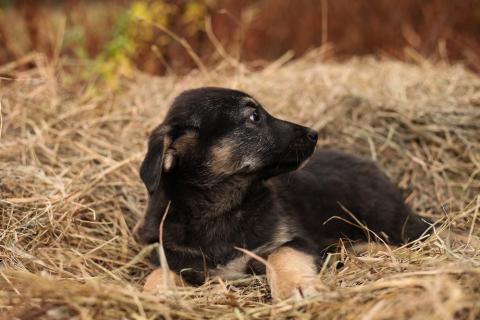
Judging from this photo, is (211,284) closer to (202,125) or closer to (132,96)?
(202,125)

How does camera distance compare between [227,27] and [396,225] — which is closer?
[396,225]

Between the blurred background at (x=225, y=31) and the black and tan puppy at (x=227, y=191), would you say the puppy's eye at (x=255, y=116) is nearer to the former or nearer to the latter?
the black and tan puppy at (x=227, y=191)

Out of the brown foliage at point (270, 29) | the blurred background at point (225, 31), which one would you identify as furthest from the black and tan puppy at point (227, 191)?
the brown foliage at point (270, 29)

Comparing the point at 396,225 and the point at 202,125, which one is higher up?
the point at 202,125

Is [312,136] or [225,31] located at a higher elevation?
[312,136]

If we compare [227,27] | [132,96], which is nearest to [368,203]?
[132,96]

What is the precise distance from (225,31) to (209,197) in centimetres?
659

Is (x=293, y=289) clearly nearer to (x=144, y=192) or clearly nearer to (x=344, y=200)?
(x=344, y=200)

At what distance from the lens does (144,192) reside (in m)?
5.15

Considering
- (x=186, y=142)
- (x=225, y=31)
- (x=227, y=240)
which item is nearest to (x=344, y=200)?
(x=227, y=240)

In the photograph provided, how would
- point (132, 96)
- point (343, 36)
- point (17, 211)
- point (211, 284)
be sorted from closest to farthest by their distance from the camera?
point (211, 284)
point (17, 211)
point (132, 96)
point (343, 36)

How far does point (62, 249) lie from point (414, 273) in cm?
240

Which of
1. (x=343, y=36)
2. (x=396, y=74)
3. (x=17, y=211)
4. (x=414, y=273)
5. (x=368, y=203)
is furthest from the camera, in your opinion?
(x=343, y=36)

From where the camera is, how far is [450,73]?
7398 mm
